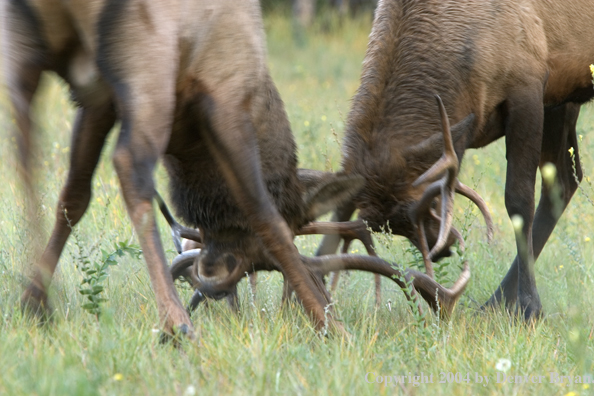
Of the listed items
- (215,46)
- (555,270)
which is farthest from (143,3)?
(555,270)

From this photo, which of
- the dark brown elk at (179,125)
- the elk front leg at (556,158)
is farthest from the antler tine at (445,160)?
the elk front leg at (556,158)

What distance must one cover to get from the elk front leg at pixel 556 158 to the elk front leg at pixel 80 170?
122 inches

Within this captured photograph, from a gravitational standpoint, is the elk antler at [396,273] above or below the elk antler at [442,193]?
below

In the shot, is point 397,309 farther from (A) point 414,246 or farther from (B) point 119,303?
(B) point 119,303

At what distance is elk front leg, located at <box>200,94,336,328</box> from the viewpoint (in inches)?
133

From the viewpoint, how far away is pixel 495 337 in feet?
11.8

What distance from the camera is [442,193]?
12.5ft

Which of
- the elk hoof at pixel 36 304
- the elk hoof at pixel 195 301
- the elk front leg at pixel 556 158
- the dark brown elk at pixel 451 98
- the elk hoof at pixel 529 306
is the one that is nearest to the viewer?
the elk hoof at pixel 36 304

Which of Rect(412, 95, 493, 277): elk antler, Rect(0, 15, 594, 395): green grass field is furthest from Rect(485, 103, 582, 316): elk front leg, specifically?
Rect(412, 95, 493, 277): elk antler

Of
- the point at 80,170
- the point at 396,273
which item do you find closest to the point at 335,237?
the point at 396,273

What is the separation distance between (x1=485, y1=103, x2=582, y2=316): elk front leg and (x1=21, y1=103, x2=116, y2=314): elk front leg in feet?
10.2

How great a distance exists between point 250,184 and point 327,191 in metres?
0.58

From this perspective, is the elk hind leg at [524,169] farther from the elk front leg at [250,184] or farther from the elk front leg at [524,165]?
the elk front leg at [250,184]

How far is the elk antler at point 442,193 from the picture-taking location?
3734mm
